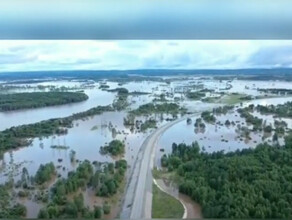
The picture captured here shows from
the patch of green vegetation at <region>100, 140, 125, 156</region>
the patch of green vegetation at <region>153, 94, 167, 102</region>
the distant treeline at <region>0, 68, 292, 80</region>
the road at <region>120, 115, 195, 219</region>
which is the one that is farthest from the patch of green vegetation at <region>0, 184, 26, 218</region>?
the patch of green vegetation at <region>153, 94, 167, 102</region>

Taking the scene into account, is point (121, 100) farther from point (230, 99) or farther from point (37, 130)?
point (230, 99)

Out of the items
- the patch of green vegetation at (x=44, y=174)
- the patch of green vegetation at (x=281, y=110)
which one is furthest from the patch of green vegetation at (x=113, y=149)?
the patch of green vegetation at (x=281, y=110)

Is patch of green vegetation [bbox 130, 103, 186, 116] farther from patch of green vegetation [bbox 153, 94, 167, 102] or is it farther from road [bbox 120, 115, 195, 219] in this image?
road [bbox 120, 115, 195, 219]

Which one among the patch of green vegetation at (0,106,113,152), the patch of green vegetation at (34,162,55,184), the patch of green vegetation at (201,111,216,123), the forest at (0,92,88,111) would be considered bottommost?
the patch of green vegetation at (34,162,55,184)

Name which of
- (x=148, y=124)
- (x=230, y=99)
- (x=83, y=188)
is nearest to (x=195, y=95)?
(x=230, y=99)

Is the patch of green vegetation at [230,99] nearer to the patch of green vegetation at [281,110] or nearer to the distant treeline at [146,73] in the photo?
the patch of green vegetation at [281,110]

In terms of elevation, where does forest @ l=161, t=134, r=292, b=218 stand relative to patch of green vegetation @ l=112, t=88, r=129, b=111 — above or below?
Result: below

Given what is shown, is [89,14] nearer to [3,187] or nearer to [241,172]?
[241,172]
